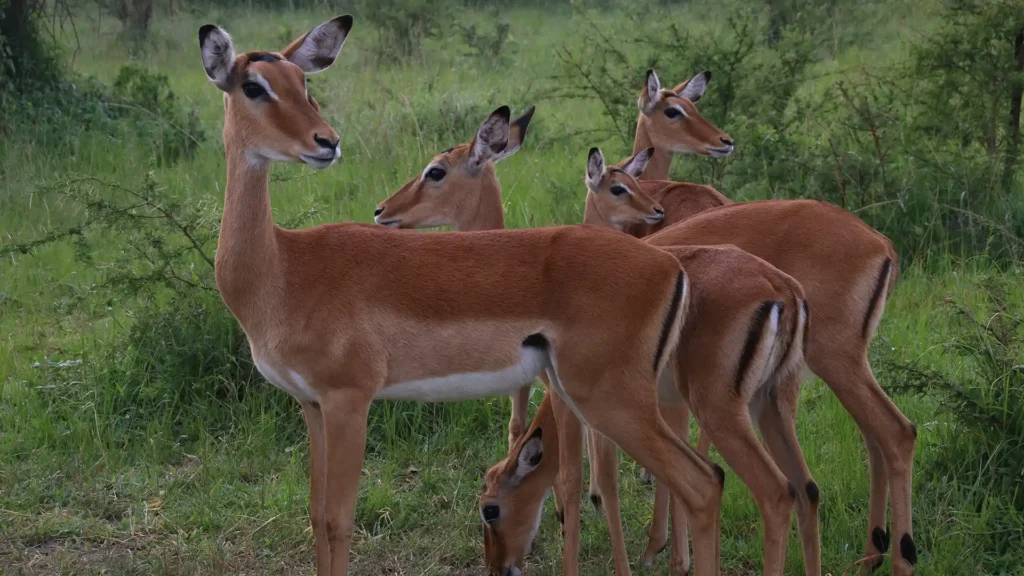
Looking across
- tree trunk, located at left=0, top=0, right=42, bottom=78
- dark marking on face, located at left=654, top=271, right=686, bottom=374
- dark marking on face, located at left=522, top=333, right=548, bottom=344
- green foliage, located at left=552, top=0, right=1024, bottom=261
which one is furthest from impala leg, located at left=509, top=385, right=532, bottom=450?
tree trunk, located at left=0, top=0, right=42, bottom=78

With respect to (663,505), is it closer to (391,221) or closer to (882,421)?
(882,421)

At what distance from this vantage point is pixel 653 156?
6176 mm

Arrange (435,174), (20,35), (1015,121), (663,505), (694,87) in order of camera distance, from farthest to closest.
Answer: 1. (20,35)
2. (1015,121)
3. (694,87)
4. (435,174)
5. (663,505)

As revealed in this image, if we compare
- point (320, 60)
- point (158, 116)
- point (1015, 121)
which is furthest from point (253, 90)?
point (158, 116)

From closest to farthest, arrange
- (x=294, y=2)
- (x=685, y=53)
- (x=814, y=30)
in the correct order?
(x=685, y=53)
(x=814, y=30)
(x=294, y=2)

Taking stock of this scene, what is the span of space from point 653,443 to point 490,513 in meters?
0.80

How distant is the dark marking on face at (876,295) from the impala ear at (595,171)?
4.87 feet

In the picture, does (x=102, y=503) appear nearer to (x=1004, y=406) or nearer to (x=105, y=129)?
(x=1004, y=406)

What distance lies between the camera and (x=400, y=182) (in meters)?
7.25

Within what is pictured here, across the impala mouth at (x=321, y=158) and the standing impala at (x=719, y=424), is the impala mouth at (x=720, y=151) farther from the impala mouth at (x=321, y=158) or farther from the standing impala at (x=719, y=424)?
the impala mouth at (x=321, y=158)

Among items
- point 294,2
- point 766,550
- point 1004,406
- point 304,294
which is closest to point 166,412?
point 304,294

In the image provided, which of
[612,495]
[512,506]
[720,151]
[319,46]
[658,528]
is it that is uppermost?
[319,46]

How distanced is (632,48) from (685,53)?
4.30 m

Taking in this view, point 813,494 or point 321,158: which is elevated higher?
point 321,158
